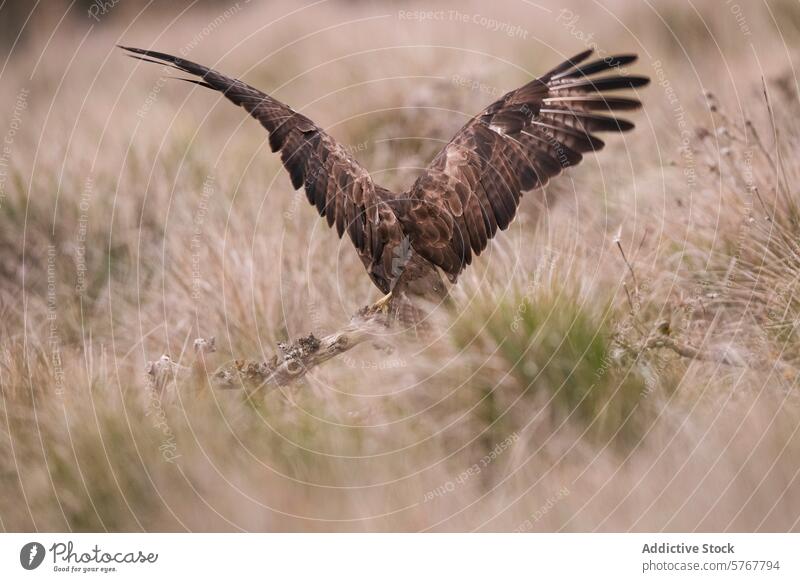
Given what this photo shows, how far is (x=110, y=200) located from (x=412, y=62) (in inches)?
129

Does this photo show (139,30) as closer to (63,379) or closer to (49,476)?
(63,379)

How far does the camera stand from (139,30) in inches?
459

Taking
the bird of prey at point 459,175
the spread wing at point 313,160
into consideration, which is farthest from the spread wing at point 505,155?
the spread wing at point 313,160

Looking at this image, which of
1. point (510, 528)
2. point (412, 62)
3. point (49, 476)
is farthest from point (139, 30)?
point (510, 528)

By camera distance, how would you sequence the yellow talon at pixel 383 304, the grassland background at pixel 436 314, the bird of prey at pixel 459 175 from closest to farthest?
the grassland background at pixel 436 314, the bird of prey at pixel 459 175, the yellow talon at pixel 383 304

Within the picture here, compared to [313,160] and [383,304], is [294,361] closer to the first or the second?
[383,304]

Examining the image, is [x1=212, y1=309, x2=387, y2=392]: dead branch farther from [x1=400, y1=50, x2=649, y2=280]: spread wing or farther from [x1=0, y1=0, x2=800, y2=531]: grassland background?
[x1=400, y1=50, x2=649, y2=280]: spread wing
